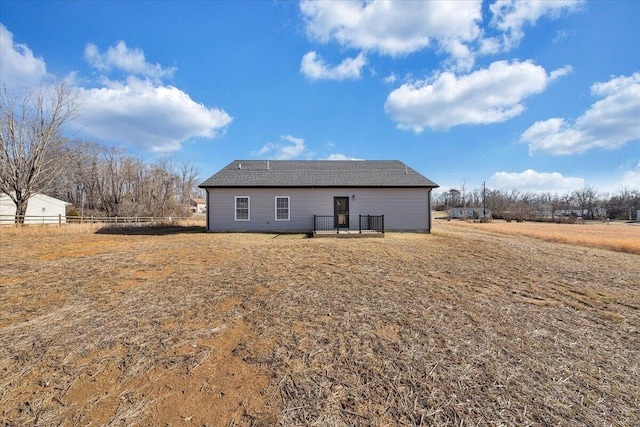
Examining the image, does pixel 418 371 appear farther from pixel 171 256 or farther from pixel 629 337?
pixel 171 256

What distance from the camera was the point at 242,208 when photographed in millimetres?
14117

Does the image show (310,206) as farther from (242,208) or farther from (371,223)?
(242,208)

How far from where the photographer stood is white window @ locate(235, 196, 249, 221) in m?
14.1

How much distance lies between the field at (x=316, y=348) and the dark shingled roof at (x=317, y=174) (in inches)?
330

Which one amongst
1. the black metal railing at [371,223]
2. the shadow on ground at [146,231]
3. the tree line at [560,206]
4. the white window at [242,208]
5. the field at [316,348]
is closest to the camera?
the field at [316,348]

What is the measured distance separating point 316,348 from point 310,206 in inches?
450

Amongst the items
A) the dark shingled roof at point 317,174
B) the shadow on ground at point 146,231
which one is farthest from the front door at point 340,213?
the shadow on ground at point 146,231

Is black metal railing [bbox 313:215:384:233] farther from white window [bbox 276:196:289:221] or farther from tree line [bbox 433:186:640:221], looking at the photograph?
tree line [bbox 433:186:640:221]

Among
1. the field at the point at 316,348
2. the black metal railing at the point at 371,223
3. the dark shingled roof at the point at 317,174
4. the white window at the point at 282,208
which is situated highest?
the dark shingled roof at the point at 317,174

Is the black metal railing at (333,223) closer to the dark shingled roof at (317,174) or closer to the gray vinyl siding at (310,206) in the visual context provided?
the gray vinyl siding at (310,206)

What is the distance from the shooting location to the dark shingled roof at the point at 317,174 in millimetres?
13992

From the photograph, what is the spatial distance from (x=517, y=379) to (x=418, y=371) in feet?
2.87

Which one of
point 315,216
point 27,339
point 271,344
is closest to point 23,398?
point 27,339

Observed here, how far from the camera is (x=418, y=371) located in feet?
8.27
